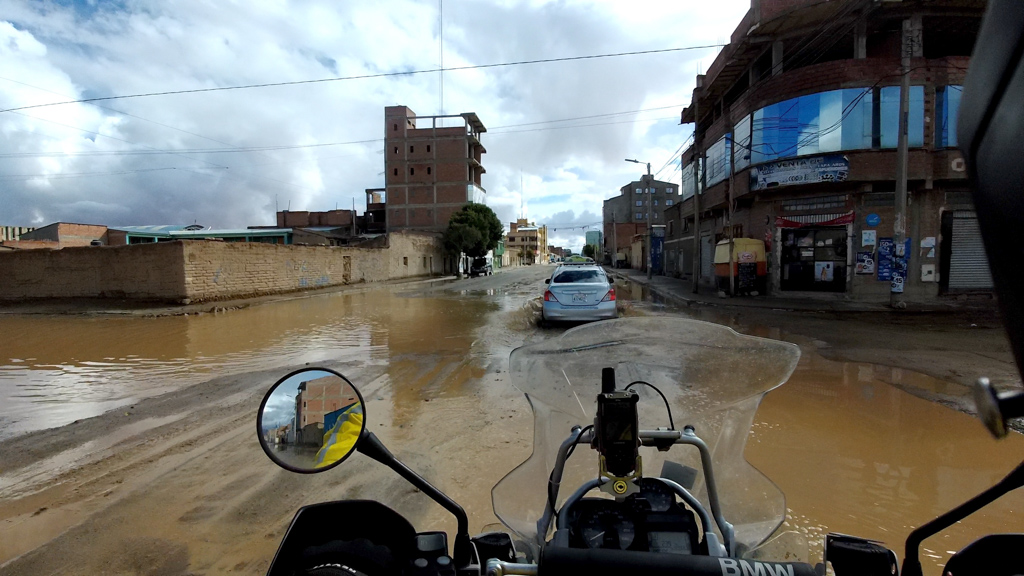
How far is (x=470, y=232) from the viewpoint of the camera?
48.9 m

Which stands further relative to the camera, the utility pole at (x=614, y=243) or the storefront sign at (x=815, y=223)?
the utility pole at (x=614, y=243)

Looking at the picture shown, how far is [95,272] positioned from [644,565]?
2395 centimetres

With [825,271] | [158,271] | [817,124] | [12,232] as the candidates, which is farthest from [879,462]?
[12,232]

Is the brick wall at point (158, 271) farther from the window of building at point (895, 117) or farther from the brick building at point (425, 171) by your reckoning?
the brick building at point (425, 171)

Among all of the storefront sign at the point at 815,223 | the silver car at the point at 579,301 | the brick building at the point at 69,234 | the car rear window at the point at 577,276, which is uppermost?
the brick building at the point at 69,234

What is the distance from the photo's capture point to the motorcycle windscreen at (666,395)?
6.79 ft

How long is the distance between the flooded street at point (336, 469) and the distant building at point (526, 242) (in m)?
99.8

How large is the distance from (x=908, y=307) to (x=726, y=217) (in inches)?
367

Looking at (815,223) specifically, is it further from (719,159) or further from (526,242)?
(526,242)

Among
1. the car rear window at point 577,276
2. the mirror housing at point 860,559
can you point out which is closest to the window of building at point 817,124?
the car rear window at point 577,276

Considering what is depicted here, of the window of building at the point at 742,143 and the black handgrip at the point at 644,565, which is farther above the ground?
the window of building at the point at 742,143

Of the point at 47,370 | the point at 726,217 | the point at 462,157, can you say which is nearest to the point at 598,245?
the point at 462,157

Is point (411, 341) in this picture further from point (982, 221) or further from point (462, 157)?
point (462, 157)

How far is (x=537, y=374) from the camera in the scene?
7.13 feet
